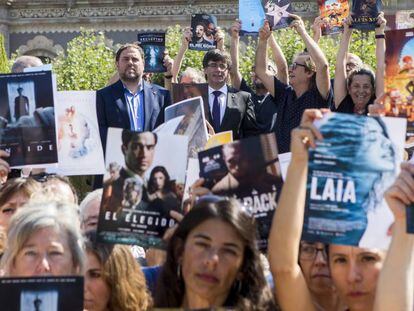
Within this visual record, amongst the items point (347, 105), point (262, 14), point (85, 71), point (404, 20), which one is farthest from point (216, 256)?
point (85, 71)

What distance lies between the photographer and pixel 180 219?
3.50 m

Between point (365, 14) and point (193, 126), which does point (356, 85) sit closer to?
point (365, 14)

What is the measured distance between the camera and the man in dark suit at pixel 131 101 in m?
6.88

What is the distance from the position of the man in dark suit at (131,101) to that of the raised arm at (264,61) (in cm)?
74

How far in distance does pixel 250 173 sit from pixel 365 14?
365 cm

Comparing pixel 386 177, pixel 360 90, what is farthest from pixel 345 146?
pixel 360 90

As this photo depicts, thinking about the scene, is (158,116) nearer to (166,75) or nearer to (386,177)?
(166,75)

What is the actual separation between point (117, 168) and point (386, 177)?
105 cm

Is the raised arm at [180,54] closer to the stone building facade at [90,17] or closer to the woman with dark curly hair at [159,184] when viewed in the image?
the woman with dark curly hair at [159,184]

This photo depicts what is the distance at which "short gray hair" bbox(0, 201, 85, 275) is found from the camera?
351 cm

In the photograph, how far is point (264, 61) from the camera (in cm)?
720

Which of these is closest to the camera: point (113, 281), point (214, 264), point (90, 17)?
point (214, 264)

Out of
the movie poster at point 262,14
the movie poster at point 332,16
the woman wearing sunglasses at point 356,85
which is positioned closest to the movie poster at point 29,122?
the woman wearing sunglasses at point 356,85

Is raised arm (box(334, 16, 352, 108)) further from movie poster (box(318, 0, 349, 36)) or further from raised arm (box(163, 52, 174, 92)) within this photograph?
raised arm (box(163, 52, 174, 92))
